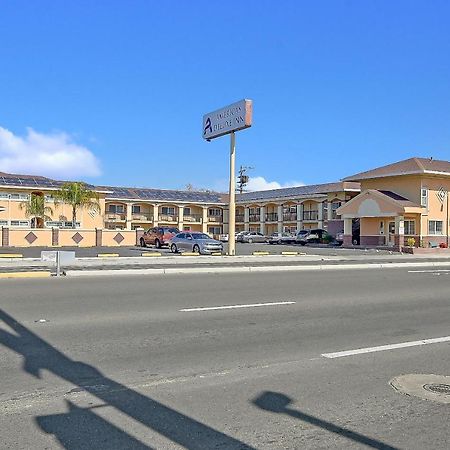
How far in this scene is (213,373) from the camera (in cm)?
658

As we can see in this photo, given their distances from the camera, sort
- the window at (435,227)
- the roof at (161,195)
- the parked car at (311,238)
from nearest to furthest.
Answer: the window at (435,227) < the parked car at (311,238) < the roof at (161,195)

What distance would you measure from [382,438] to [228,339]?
13.3ft

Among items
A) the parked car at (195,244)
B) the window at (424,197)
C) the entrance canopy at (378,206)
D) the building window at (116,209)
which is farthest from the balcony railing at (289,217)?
the parked car at (195,244)

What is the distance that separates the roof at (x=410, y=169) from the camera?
159 feet

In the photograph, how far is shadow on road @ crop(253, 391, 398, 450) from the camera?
15.1 feet

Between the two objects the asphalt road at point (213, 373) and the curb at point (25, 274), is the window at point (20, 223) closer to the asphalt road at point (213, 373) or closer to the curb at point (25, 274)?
the curb at point (25, 274)

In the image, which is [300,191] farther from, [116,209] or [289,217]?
[116,209]

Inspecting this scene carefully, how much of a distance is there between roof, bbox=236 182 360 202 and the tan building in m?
9.81

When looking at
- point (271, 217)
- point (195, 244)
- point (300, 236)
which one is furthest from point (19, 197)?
point (271, 217)

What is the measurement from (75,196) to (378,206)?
29092mm

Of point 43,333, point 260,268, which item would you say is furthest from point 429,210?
point 43,333

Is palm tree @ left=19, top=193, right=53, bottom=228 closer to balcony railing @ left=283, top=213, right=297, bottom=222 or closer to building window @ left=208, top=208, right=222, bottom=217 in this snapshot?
building window @ left=208, top=208, right=222, bottom=217

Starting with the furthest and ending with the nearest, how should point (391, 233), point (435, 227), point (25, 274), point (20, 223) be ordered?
1. point (20, 223)
2. point (391, 233)
3. point (435, 227)
4. point (25, 274)

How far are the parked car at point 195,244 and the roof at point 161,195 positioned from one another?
3840cm
